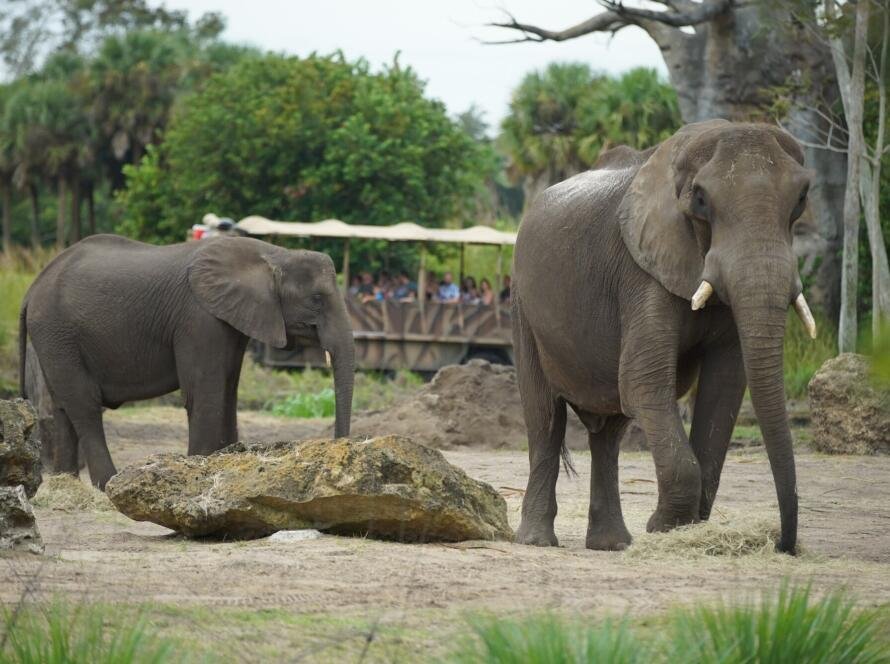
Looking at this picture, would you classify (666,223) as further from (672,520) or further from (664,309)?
(672,520)

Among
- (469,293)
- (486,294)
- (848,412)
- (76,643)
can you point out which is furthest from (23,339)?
(469,293)

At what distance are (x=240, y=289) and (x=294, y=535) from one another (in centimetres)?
537

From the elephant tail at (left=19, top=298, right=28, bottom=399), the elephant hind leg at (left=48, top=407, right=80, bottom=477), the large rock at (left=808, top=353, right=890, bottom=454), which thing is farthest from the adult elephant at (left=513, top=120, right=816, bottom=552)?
the large rock at (left=808, top=353, right=890, bottom=454)

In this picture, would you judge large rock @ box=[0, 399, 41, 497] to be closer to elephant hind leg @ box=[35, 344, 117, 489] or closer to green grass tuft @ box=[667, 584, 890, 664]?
elephant hind leg @ box=[35, 344, 117, 489]

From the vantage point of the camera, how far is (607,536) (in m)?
9.10

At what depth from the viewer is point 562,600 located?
5.86m

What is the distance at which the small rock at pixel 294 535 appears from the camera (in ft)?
25.8

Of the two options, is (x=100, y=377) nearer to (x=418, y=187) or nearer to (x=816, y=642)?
(x=816, y=642)

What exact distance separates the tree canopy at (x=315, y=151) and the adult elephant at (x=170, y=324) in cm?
2174

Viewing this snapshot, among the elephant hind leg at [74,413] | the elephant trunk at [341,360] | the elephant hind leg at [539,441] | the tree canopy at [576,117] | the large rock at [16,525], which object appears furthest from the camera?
the tree canopy at [576,117]

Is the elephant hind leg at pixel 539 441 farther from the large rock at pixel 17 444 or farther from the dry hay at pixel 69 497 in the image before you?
the dry hay at pixel 69 497

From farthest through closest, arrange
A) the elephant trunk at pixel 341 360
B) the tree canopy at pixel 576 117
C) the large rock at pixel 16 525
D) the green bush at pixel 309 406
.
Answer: the tree canopy at pixel 576 117
the green bush at pixel 309 406
the elephant trunk at pixel 341 360
the large rock at pixel 16 525

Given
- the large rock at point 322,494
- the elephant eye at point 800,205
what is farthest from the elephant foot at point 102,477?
the elephant eye at point 800,205

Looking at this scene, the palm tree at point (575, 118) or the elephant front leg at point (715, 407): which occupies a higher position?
the palm tree at point (575, 118)
